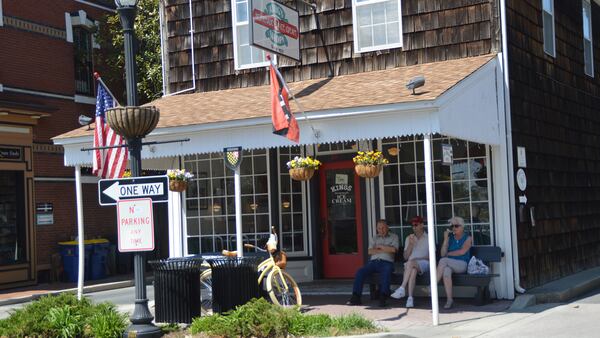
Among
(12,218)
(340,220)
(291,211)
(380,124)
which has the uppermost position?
(380,124)

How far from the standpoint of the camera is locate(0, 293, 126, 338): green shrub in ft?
32.8

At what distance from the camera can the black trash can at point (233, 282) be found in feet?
36.6

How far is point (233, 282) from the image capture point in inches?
440

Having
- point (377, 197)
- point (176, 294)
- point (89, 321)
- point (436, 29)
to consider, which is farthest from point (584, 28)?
point (89, 321)

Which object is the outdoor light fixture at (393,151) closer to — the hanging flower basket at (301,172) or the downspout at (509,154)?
the downspout at (509,154)

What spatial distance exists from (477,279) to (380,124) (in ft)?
9.09

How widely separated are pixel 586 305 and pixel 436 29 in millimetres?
5033

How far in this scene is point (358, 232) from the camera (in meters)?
Result: 15.0

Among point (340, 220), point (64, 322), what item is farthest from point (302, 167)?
point (64, 322)

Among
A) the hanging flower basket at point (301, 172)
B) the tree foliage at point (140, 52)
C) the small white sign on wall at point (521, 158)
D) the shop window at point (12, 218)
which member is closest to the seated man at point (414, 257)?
the hanging flower basket at point (301, 172)

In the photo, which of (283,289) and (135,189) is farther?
(283,289)

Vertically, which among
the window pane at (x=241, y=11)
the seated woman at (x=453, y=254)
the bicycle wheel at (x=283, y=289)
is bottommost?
the bicycle wheel at (x=283, y=289)

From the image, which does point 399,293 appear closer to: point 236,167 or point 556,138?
point 236,167

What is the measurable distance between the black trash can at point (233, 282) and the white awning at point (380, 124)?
2111 mm
